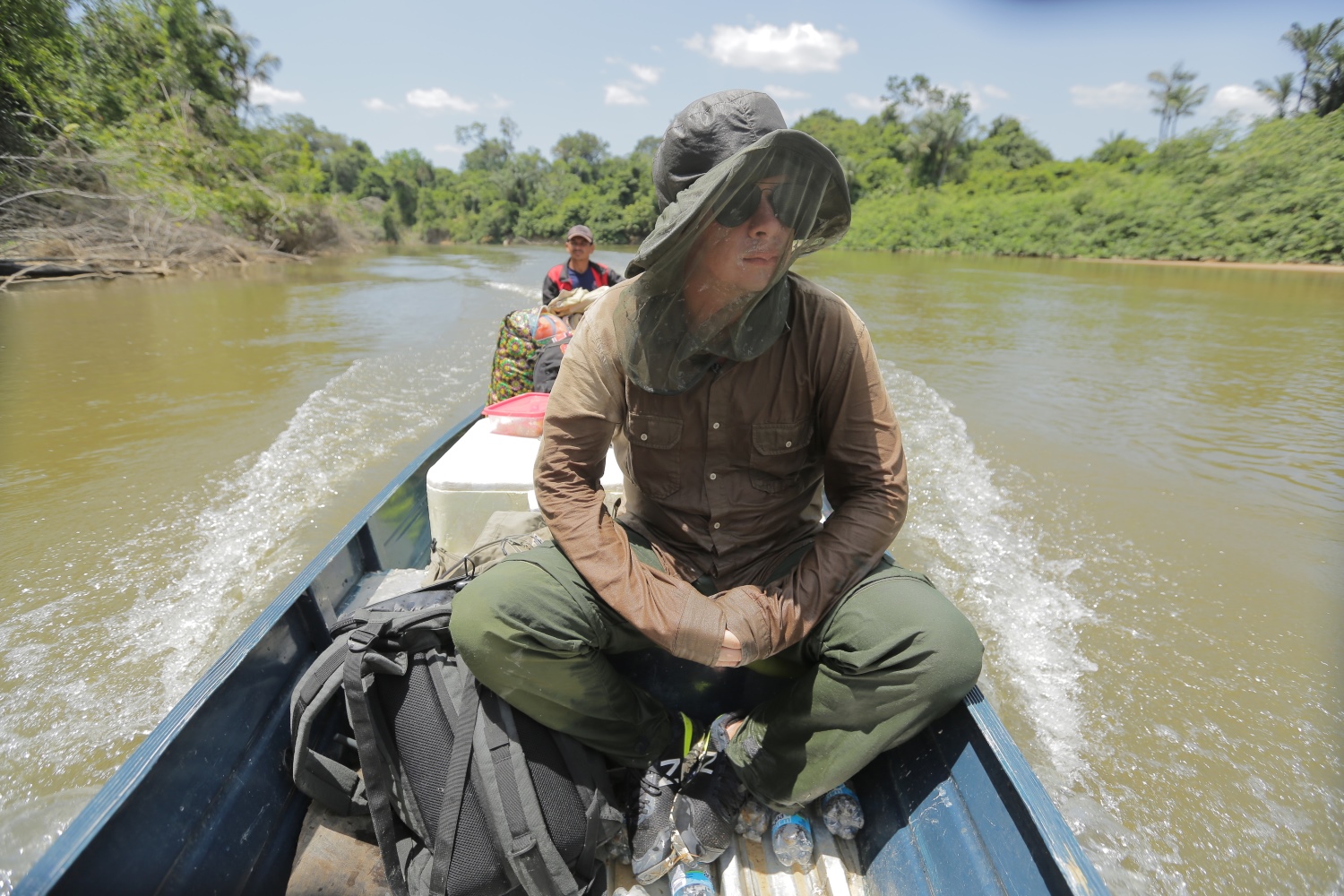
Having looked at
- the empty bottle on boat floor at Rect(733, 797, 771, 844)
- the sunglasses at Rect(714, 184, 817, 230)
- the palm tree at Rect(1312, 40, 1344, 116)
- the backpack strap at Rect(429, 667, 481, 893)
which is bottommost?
the empty bottle on boat floor at Rect(733, 797, 771, 844)

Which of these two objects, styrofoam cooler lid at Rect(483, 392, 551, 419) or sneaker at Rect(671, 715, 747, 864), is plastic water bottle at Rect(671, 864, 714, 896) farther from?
styrofoam cooler lid at Rect(483, 392, 551, 419)

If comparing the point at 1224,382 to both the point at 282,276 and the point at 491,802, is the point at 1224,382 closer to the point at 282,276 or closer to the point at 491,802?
the point at 491,802

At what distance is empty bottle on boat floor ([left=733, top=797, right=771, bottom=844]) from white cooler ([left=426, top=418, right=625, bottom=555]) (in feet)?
3.58

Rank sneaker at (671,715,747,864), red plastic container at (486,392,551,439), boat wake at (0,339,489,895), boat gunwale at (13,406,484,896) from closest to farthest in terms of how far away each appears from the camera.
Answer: boat gunwale at (13,406,484,896) < sneaker at (671,715,747,864) < boat wake at (0,339,489,895) < red plastic container at (486,392,551,439)

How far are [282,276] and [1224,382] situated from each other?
20269mm

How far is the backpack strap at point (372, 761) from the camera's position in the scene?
1378 mm

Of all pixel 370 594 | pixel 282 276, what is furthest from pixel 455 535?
pixel 282 276

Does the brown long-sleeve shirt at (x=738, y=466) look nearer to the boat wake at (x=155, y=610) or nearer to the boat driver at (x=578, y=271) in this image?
the boat wake at (x=155, y=610)

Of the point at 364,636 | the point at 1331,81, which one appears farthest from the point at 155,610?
the point at 1331,81

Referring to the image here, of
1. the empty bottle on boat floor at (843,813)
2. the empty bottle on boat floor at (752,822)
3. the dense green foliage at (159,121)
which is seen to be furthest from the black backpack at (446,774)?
the dense green foliage at (159,121)

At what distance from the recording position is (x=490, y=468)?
2496 millimetres

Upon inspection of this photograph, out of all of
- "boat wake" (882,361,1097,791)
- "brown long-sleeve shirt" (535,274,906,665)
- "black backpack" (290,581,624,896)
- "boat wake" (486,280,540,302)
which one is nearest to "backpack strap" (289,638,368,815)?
"black backpack" (290,581,624,896)

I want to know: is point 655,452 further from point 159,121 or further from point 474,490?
point 159,121

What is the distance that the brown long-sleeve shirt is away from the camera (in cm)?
141
